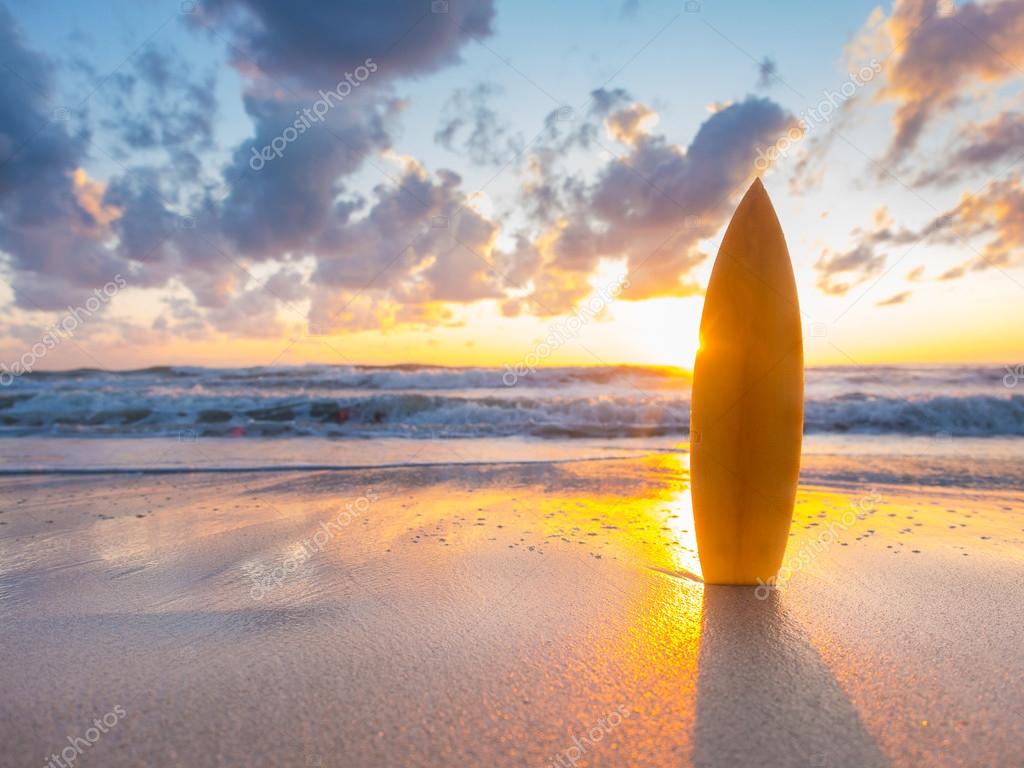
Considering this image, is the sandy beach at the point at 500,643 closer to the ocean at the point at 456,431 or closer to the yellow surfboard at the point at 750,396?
the yellow surfboard at the point at 750,396

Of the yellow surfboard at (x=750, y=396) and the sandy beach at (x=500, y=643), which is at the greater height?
the yellow surfboard at (x=750, y=396)

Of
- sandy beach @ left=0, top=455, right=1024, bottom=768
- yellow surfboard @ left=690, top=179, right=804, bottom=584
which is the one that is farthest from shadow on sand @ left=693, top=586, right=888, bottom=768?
yellow surfboard @ left=690, top=179, right=804, bottom=584

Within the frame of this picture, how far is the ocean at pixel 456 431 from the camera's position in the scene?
7.41 m

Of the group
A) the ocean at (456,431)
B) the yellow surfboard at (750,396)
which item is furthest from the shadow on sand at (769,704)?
the ocean at (456,431)

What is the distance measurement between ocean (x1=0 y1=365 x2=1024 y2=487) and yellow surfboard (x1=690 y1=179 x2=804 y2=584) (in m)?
4.00

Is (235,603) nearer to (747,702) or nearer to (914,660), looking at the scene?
(747,702)

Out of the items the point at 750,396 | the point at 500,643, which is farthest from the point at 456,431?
the point at 500,643

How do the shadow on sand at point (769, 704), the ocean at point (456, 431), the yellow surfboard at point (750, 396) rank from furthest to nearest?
the ocean at point (456, 431), the yellow surfboard at point (750, 396), the shadow on sand at point (769, 704)

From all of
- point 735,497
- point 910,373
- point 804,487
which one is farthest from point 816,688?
point 910,373

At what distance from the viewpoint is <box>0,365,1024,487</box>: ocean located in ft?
24.3

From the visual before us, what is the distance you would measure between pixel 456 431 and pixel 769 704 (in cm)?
934

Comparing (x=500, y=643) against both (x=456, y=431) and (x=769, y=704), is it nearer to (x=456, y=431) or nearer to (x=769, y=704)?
(x=769, y=704)

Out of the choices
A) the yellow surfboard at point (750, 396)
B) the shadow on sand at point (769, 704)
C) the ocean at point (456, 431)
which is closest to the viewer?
the shadow on sand at point (769, 704)

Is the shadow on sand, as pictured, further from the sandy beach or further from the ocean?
the ocean
